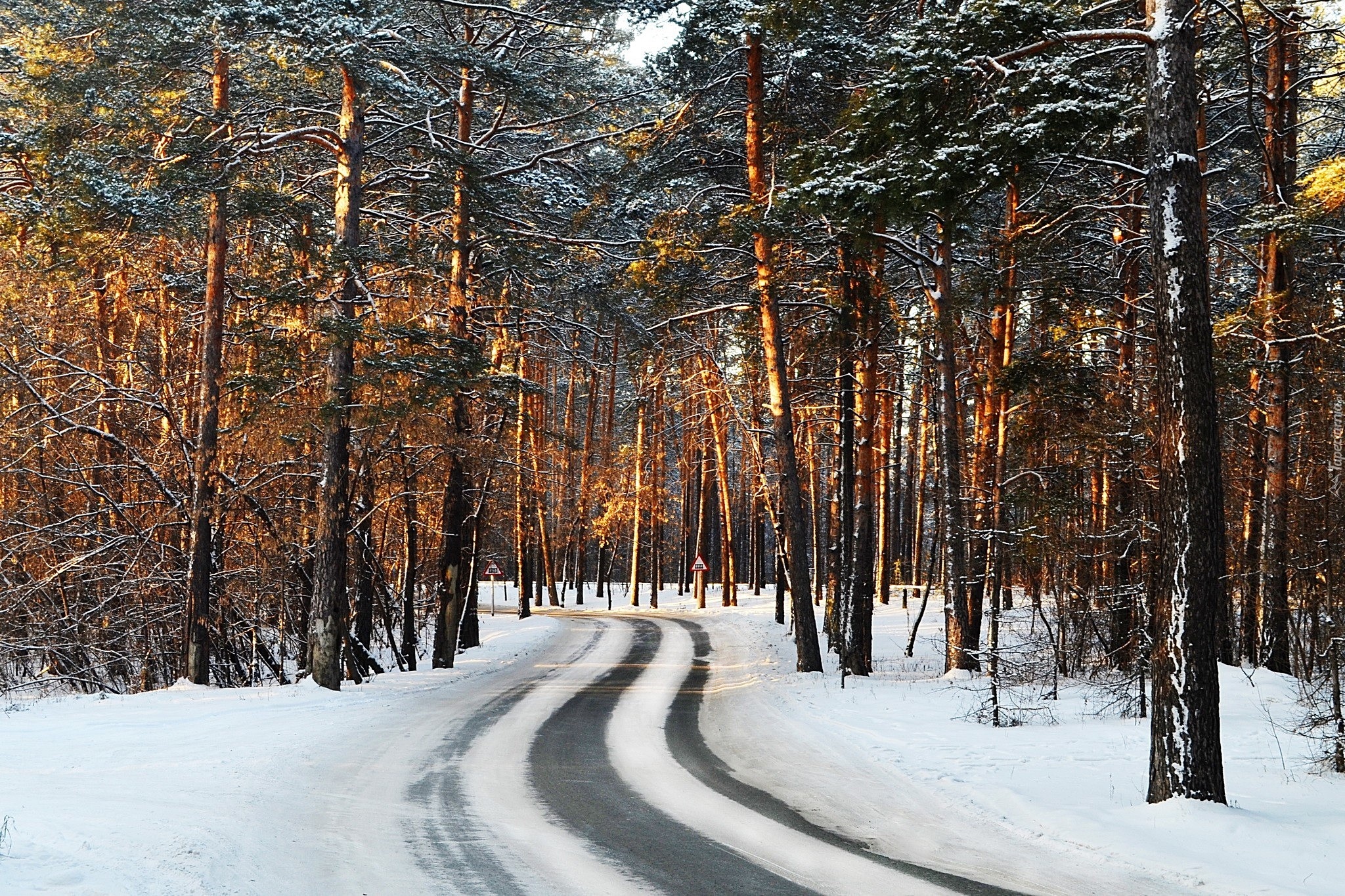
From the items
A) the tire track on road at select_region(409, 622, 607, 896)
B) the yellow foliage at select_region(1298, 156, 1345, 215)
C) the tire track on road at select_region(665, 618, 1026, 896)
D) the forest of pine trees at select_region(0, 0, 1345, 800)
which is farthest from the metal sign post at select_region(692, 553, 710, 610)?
the yellow foliage at select_region(1298, 156, 1345, 215)

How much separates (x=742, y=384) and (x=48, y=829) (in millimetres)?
24681

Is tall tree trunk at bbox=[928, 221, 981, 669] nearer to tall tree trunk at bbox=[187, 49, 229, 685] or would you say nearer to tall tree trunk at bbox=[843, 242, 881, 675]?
tall tree trunk at bbox=[843, 242, 881, 675]

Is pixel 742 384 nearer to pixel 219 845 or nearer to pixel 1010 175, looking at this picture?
pixel 1010 175

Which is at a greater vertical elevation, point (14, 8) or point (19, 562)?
point (14, 8)

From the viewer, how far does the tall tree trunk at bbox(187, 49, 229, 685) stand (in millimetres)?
15992

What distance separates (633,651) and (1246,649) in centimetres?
1249

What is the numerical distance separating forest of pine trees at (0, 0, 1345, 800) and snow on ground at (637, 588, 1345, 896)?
46.1 inches

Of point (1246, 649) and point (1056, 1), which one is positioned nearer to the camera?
point (1056, 1)

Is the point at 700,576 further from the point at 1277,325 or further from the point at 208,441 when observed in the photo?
the point at 1277,325

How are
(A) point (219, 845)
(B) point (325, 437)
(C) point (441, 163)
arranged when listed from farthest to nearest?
1. (C) point (441, 163)
2. (B) point (325, 437)
3. (A) point (219, 845)

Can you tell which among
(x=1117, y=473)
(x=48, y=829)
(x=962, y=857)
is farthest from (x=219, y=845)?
(x=1117, y=473)

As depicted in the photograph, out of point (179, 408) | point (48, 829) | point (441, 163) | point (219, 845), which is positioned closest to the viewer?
point (48, 829)

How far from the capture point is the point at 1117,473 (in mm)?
14266

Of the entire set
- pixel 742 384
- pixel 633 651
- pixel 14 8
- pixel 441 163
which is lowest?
pixel 633 651
